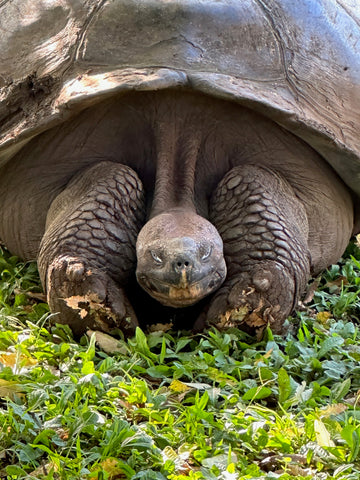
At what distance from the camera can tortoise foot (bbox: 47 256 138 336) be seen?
385 cm

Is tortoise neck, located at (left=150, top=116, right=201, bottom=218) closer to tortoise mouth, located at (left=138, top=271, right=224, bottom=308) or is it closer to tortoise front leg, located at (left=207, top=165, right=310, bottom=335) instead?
tortoise front leg, located at (left=207, top=165, right=310, bottom=335)

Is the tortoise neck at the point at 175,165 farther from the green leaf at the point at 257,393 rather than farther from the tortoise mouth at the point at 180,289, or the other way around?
the green leaf at the point at 257,393

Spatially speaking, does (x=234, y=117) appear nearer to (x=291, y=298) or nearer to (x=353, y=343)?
(x=291, y=298)

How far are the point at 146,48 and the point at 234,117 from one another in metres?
0.53

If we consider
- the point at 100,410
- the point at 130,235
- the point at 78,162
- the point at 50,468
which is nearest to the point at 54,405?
the point at 100,410

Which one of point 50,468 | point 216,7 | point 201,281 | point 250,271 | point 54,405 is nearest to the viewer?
point 50,468

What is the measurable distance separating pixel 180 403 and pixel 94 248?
0.97m

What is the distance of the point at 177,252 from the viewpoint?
11.9 feet

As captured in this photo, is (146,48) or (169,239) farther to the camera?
(146,48)

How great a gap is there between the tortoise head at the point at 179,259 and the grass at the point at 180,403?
0.22 m

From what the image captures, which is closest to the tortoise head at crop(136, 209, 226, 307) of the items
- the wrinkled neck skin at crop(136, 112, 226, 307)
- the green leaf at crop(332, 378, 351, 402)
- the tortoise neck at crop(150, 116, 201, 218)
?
the wrinkled neck skin at crop(136, 112, 226, 307)

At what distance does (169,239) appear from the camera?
12.1ft

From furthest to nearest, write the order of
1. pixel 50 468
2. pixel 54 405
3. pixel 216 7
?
pixel 216 7 < pixel 54 405 < pixel 50 468

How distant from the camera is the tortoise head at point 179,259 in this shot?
11.9ft
